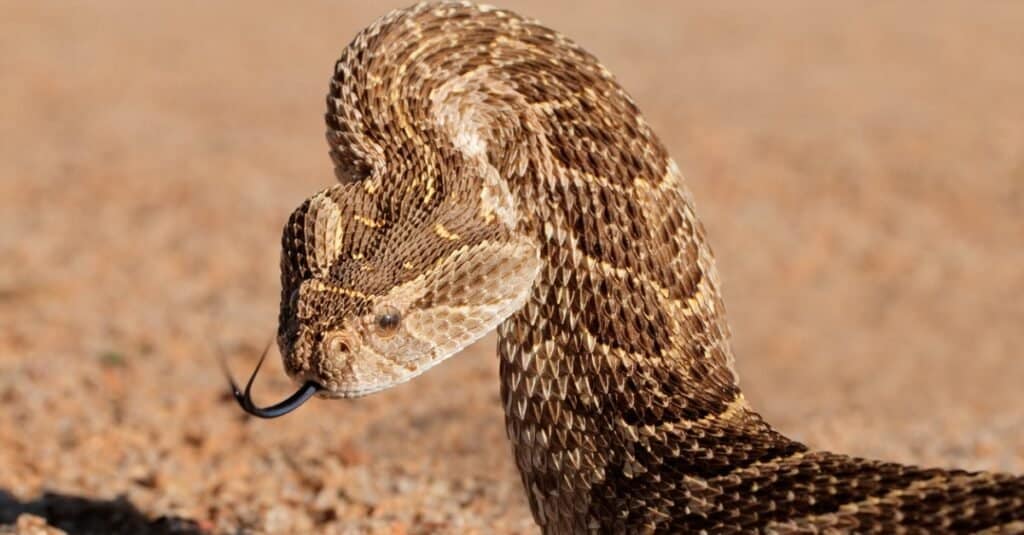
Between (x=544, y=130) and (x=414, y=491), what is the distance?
9.11 ft

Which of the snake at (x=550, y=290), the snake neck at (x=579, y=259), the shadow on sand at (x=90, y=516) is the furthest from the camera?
the shadow on sand at (x=90, y=516)

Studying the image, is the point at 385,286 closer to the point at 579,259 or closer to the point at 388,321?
the point at 388,321

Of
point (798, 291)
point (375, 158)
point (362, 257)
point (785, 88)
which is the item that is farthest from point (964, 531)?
point (785, 88)

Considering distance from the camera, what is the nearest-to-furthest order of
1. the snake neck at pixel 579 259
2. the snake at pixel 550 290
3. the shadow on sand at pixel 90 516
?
1. the snake at pixel 550 290
2. the snake neck at pixel 579 259
3. the shadow on sand at pixel 90 516

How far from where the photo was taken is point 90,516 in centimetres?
685

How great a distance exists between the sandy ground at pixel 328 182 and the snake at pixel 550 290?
83.9 inches

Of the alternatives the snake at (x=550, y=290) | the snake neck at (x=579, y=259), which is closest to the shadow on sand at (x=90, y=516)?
the snake at (x=550, y=290)

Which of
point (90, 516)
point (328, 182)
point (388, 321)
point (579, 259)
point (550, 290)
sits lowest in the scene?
point (90, 516)

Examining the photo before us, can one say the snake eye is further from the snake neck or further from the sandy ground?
the sandy ground

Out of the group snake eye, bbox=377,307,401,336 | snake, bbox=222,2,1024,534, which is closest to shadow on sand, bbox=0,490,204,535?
snake, bbox=222,2,1024,534

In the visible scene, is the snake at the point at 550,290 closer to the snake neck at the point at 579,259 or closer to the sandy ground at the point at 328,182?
the snake neck at the point at 579,259

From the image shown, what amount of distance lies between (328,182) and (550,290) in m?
12.2

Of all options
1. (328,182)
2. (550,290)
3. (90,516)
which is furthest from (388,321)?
(328,182)

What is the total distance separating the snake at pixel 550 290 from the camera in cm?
434
